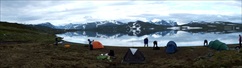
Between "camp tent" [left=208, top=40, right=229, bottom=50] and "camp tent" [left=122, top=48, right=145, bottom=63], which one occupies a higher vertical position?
"camp tent" [left=122, top=48, right=145, bottom=63]

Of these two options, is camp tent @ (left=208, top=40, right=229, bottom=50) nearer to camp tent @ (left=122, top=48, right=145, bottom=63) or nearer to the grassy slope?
camp tent @ (left=122, top=48, right=145, bottom=63)

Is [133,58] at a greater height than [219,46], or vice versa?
[133,58]

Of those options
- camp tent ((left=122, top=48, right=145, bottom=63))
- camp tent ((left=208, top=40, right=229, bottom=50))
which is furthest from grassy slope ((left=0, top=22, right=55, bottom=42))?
camp tent ((left=122, top=48, right=145, bottom=63))

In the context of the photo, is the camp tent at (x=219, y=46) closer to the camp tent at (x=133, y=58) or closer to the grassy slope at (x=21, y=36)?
the camp tent at (x=133, y=58)

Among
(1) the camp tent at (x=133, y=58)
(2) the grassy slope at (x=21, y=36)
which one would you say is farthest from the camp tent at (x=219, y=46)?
(2) the grassy slope at (x=21, y=36)

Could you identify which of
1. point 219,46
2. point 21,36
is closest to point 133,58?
point 219,46

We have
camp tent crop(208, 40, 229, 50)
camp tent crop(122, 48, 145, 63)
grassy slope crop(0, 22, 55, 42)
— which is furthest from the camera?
Result: grassy slope crop(0, 22, 55, 42)

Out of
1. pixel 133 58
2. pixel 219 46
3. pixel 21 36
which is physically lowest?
pixel 21 36

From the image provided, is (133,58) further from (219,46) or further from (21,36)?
(21,36)

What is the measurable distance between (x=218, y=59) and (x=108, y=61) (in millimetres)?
11464

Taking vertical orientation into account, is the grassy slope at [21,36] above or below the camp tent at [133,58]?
below

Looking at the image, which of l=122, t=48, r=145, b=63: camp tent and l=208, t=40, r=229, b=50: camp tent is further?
l=208, t=40, r=229, b=50: camp tent

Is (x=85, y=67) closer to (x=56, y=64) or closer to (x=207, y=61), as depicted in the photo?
(x=56, y=64)

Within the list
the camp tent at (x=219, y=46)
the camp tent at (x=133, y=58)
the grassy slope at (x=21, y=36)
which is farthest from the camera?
the grassy slope at (x=21, y=36)
